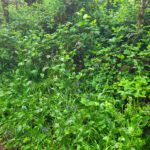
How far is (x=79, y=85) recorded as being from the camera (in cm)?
450

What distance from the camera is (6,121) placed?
175 inches

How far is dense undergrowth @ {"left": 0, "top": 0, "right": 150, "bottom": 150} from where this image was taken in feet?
11.6

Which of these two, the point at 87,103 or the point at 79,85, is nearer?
the point at 87,103

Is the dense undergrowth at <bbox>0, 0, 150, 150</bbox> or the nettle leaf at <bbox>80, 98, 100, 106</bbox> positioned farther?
the nettle leaf at <bbox>80, 98, 100, 106</bbox>

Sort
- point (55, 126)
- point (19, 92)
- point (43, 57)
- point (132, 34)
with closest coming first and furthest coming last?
point (55, 126) → point (132, 34) → point (19, 92) → point (43, 57)

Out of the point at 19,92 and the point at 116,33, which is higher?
the point at 116,33

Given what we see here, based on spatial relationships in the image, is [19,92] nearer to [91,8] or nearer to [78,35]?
[78,35]

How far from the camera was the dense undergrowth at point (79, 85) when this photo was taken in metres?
3.54

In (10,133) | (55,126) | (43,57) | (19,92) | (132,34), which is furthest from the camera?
(43,57)

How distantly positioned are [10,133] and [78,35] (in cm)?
225

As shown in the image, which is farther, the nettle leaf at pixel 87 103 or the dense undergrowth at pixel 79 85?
the nettle leaf at pixel 87 103

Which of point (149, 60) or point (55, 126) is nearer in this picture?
point (55, 126)

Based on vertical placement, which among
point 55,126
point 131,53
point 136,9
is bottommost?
point 55,126

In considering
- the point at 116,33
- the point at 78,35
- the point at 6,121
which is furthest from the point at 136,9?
Result: the point at 6,121
